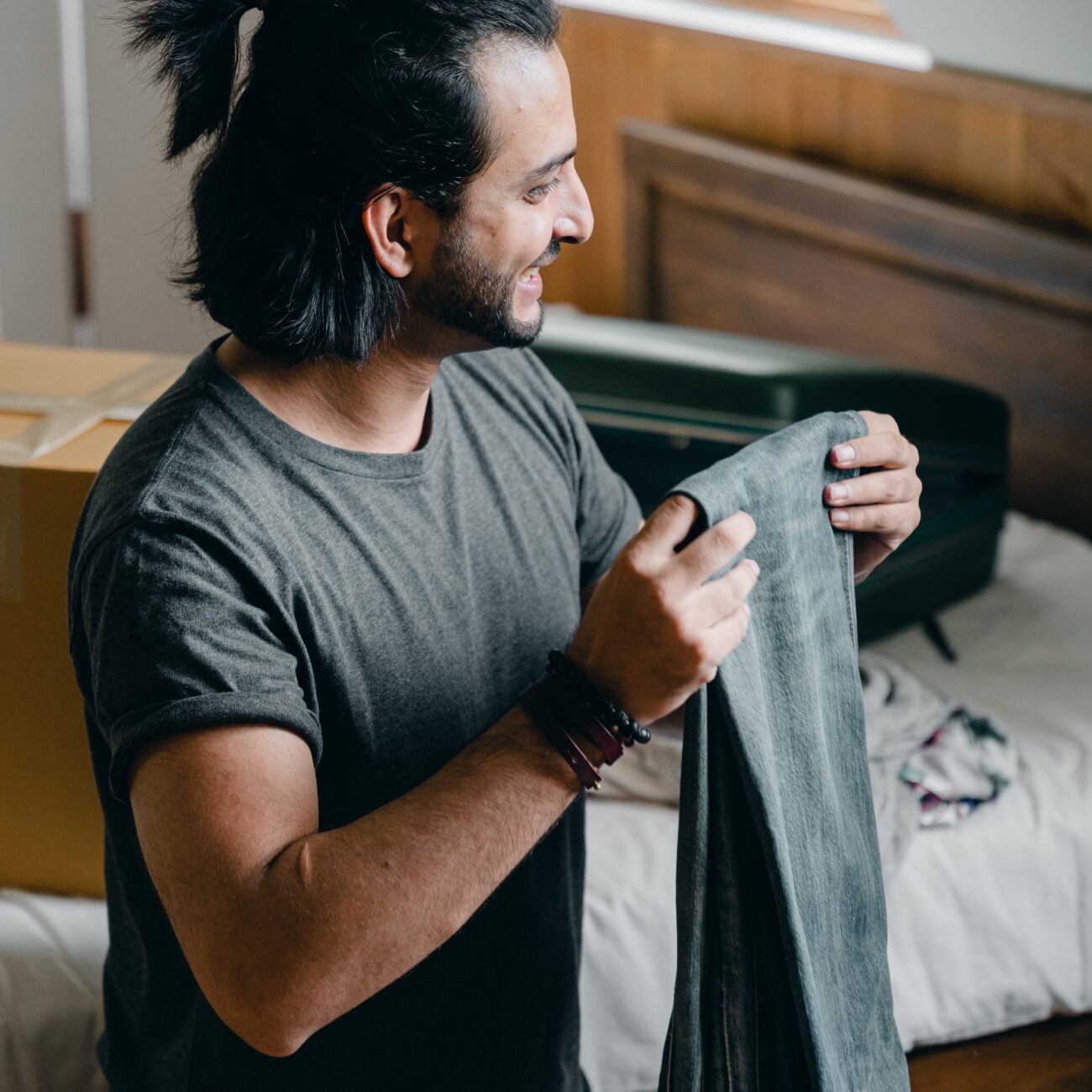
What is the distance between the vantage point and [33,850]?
1.21 metres

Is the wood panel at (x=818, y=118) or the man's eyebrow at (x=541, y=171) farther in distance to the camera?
the wood panel at (x=818, y=118)

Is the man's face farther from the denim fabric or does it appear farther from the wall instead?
the wall

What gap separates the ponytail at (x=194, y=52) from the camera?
2.81 feet

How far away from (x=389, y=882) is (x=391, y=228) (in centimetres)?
41

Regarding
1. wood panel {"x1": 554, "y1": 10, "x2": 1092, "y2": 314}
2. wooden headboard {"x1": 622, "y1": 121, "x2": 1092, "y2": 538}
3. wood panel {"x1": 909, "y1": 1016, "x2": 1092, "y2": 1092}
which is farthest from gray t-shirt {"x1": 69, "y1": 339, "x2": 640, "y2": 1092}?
wood panel {"x1": 554, "y1": 10, "x2": 1092, "y2": 314}

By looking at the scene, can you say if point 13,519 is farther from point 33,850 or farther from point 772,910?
point 772,910

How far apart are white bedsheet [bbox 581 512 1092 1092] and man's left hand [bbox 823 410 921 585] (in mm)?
535

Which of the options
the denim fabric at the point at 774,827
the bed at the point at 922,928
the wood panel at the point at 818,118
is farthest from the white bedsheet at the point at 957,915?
the wood panel at the point at 818,118

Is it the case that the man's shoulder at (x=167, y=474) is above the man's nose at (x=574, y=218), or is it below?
below

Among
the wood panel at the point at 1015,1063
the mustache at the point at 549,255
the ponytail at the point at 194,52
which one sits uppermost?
the ponytail at the point at 194,52

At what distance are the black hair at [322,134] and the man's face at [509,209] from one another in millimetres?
12

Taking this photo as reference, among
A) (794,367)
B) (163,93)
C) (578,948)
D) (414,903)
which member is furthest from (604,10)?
(414,903)

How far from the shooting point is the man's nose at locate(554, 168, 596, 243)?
0.88m

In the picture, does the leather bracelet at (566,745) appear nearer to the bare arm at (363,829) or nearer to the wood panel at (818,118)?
the bare arm at (363,829)
